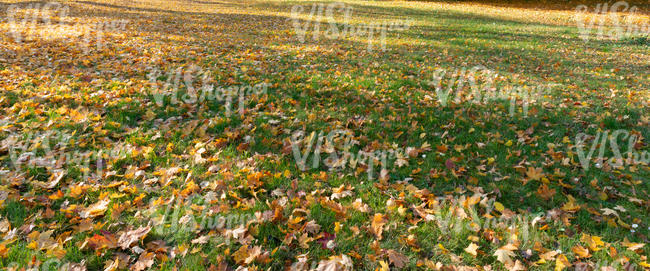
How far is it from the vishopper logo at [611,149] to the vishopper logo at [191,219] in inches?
152

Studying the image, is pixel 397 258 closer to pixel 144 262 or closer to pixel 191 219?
pixel 191 219

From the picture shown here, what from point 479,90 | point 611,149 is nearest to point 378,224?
point 611,149

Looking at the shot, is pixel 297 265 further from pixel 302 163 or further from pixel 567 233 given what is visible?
pixel 567 233

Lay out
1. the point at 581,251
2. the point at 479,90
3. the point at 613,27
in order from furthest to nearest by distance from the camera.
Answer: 1. the point at 613,27
2. the point at 479,90
3. the point at 581,251

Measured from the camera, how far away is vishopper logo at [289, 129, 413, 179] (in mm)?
3865

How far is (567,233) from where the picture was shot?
112 inches

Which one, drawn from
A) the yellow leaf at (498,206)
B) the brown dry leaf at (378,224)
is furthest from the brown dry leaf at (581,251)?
the brown dry leaf at (378,224)

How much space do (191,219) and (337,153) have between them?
6.08 ft

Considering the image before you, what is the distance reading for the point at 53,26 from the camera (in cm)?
1126

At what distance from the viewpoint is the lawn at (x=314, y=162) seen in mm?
2621

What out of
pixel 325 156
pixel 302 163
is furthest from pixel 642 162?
pixel 302 163

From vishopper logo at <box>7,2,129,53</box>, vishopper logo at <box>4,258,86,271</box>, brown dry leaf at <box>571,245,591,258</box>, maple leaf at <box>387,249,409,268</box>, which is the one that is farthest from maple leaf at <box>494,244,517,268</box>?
vishopper logo at <box>7,2,129,53</box>

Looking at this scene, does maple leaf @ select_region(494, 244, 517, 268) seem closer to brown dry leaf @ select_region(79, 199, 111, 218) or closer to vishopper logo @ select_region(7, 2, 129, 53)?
brown dry leaf @ select_region(79, 199, 111, 218)

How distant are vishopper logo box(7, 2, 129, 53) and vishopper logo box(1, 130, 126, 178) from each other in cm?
514
